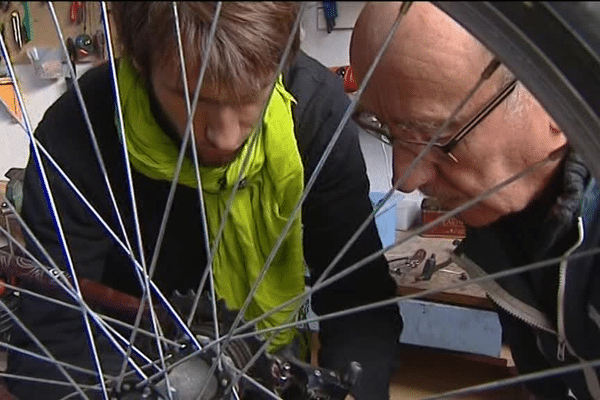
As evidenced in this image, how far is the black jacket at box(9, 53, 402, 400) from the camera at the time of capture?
70 cm

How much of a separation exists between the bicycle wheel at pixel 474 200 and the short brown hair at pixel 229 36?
0.05 meters

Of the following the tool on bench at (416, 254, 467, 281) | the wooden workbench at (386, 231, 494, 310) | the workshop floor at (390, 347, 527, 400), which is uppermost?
the tool on bench at (416, 254, 467, 281)

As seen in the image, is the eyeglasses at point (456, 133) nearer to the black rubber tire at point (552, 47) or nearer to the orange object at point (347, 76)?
the black rubber tire at point (552, 47)

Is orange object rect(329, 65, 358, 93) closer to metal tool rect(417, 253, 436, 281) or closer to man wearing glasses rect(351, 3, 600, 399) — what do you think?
metal tool rect(417, 253, 436, 281)

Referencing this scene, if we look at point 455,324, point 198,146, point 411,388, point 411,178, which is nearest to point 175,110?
point 198,146

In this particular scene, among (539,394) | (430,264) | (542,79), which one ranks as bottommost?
(430,264)

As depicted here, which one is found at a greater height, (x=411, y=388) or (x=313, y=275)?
(x=313, y=275)

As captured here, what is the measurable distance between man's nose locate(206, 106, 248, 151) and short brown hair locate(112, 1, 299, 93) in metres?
0.03

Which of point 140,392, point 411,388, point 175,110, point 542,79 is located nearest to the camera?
point 542,79

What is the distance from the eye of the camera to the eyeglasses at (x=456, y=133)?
1.68ft

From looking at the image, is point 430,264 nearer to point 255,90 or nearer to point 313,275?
point 313,275

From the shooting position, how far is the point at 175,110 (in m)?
0.62

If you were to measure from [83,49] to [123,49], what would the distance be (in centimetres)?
69

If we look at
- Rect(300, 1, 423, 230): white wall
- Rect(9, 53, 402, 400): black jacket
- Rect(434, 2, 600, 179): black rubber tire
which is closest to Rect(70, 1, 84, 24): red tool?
Rect(300, 1, 423, 230): white wall
